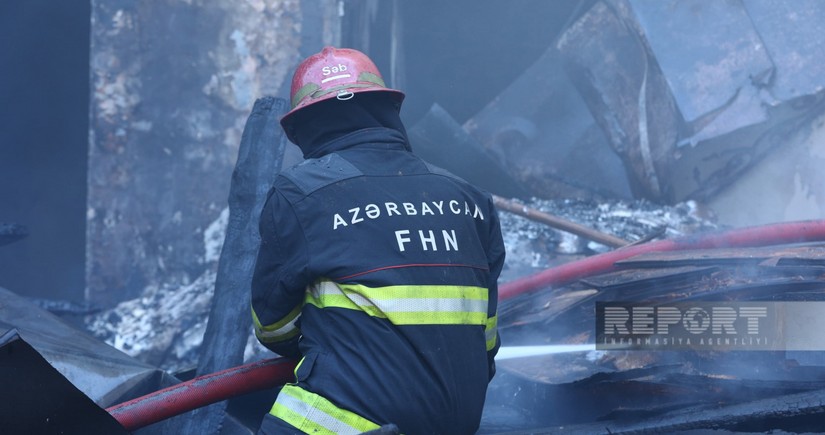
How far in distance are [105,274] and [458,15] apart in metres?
4.18

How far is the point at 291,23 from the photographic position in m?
5.57

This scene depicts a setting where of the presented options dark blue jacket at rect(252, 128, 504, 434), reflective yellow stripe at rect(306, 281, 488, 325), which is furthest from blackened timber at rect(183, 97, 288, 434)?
reflective yellow stripe at rect(306, 281, 488, 325)

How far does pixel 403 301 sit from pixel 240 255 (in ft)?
4.16

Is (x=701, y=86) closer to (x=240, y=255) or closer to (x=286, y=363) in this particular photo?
(x=240, y=255)

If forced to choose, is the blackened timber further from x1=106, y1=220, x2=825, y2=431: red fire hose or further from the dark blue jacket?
the dark blue jacket

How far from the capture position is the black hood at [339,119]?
7.63ft

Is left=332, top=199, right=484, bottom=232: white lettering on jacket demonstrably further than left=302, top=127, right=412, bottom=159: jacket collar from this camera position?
No

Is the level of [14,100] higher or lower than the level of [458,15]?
lower

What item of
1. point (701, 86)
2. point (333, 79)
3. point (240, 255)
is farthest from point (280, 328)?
point (701, 86)

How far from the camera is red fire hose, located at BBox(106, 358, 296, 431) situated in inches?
86.3

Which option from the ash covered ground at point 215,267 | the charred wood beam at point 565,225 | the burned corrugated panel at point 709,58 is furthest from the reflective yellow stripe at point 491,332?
the burned corrugated panel at point 709,58

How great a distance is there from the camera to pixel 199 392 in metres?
2.25

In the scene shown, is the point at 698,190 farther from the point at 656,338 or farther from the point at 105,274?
the point at 105,274

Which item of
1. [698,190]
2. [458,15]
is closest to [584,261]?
[698,190]
